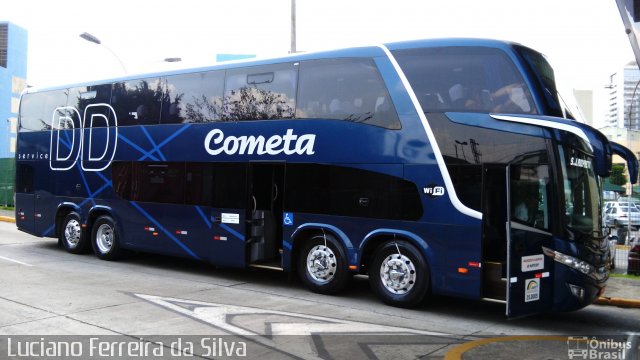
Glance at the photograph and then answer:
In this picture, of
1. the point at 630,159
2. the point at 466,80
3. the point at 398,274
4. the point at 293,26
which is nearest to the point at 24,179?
the point at 293,26

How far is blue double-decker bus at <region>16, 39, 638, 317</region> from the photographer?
7.17 metres

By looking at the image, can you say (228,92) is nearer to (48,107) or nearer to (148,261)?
(148,261)

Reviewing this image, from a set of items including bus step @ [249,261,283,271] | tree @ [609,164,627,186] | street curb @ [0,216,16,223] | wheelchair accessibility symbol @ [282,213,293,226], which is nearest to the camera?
wheelchair accessibility symbol @ [282,213,293,226]

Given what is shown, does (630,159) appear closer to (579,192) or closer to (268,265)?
(579,192)

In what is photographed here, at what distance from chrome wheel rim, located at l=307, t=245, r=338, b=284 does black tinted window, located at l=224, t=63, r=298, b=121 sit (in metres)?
2.33

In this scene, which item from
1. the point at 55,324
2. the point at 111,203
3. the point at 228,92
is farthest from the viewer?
the point at 111,203

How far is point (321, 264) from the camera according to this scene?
9.20 metres

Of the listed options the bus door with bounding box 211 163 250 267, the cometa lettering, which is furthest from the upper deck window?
the bus door with bounding box 211 163 250 267

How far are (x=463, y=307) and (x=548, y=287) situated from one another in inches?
70.1

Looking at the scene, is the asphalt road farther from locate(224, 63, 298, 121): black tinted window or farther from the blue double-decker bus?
locate(224, 63, 298, 121): black tinted window

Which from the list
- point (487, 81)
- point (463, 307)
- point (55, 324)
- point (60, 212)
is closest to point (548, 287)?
point (463, 307)

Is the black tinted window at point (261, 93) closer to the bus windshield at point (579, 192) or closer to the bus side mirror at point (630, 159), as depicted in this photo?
the bus windshield at point (579, 192)

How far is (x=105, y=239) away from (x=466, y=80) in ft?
29.6

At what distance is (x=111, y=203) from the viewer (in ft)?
40.5
